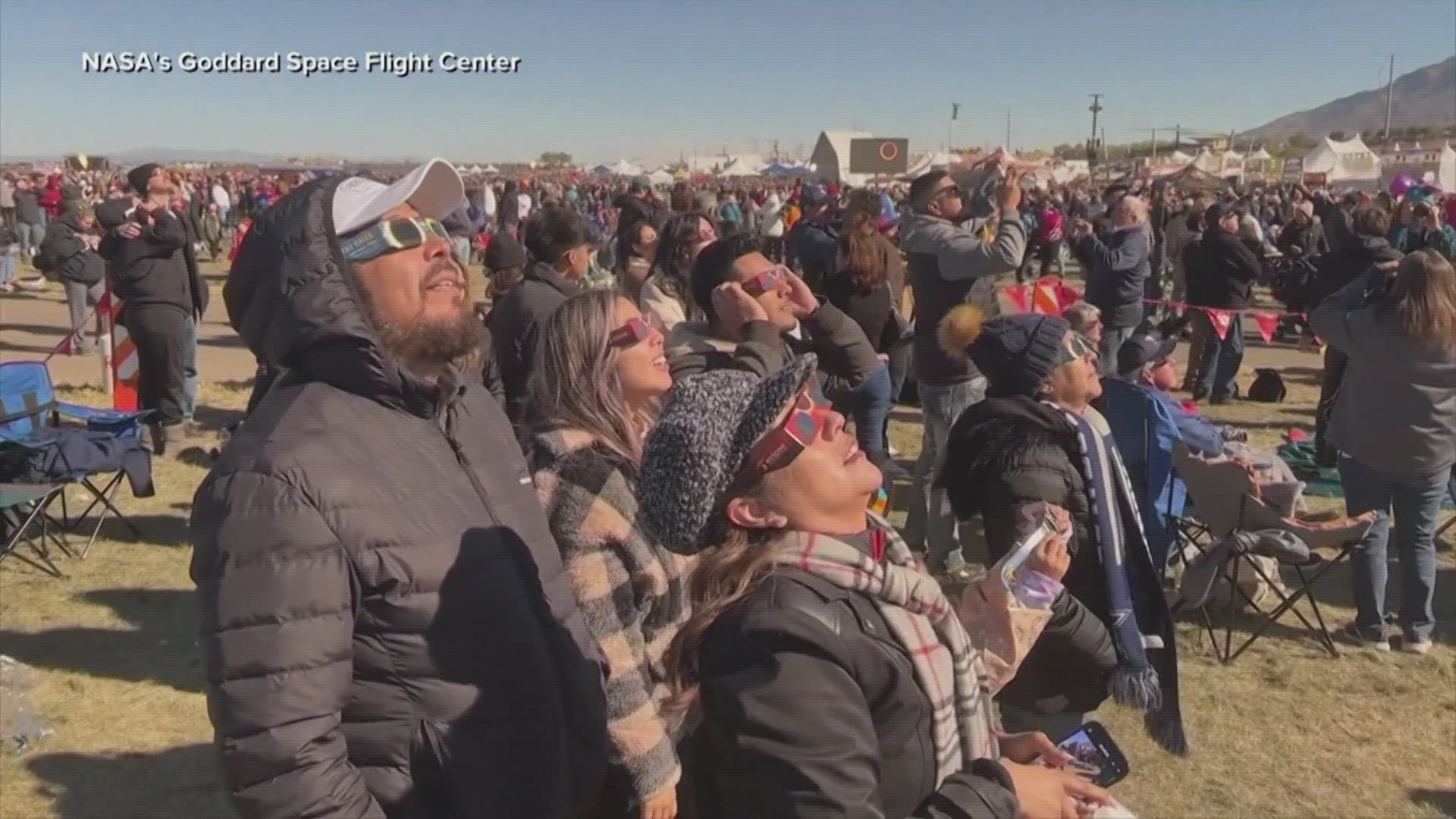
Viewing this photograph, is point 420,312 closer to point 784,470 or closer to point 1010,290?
point 784,470

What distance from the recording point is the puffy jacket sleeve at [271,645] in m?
1.54

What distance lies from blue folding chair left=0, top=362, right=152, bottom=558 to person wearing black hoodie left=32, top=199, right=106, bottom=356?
5.38 m

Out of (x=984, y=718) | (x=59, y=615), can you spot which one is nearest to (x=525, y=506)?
(x=984, y=718)

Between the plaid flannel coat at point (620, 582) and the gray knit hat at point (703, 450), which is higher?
the gray knit hat at point (703, 450)

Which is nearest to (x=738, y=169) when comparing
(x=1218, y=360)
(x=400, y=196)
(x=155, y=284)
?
(x=1218, y=360)

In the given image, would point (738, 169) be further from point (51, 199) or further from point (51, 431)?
point (51, 431)

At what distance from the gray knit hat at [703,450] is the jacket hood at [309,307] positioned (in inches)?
17.4

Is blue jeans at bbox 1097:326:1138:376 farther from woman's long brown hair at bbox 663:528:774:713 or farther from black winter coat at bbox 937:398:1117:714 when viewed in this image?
woman's long brown hair at bbox 663:528:774:713

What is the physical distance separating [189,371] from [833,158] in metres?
35.7

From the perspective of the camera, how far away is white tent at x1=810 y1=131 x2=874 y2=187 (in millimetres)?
41562

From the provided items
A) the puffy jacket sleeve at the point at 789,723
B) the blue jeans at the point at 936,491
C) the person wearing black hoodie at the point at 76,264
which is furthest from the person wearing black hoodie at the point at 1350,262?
the person wearing black hoodie at the point at 76,264

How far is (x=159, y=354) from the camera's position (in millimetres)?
7910

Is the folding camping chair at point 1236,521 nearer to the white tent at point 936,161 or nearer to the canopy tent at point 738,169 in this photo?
the white tent at point 936,161

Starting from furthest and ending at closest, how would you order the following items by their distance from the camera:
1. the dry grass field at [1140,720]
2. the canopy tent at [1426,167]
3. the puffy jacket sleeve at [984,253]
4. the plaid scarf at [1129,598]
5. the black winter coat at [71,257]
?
the canopy tent at [1426,167] → the black winter coat at [71,257] → the puffy jacket sleeve at [984,253] → the dry grass field at [1140,720] → the plaid scarf at [1129,598]
